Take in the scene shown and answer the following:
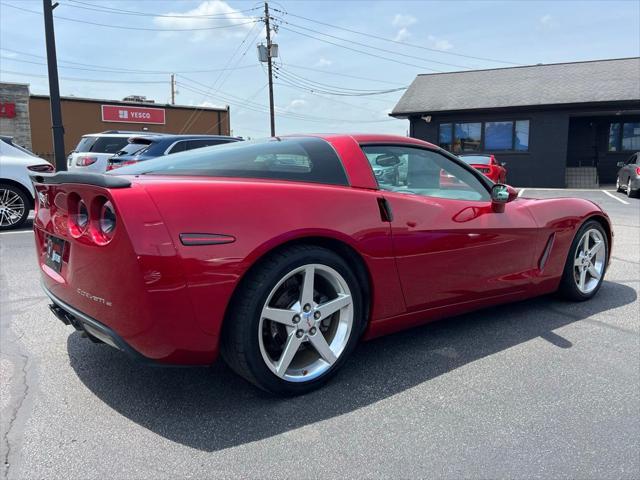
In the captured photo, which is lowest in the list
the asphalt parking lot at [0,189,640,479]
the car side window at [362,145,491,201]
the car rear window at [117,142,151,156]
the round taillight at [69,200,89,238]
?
the asphalt parking lot at [0,189,640,479]

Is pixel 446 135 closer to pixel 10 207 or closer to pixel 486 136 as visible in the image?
pixel 486 136

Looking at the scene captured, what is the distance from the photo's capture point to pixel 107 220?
7.95 ft

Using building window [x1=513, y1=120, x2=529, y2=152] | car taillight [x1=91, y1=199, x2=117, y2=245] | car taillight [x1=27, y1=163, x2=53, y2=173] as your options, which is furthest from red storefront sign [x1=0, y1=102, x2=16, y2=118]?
car taillight [x1=91, y1=199, x2=117, y2=245]

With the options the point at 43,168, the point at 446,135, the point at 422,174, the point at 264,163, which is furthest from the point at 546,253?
the point at 446,135

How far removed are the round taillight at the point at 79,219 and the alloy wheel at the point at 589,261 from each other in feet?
11.8

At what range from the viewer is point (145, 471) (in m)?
2.12

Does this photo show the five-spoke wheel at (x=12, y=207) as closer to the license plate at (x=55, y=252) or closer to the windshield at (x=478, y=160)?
the license plate at (x=55, y=252)

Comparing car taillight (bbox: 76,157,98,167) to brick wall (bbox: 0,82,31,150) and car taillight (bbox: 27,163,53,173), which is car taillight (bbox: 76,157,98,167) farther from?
brick wall (bbox: 0,82,31,150)

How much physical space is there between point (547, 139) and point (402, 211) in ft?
62.9

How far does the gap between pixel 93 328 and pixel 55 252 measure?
1.99 feet

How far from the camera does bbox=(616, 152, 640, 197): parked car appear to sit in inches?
601

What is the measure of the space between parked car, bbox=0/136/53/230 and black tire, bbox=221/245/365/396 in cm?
669

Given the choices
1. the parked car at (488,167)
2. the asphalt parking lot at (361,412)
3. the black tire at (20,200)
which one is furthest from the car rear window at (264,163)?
the parked car at (488,167)

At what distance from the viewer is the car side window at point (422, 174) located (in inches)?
128
